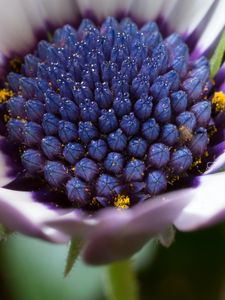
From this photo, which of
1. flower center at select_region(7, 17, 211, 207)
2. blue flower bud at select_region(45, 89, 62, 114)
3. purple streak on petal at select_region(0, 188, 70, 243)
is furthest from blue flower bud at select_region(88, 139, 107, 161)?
purple streak on petal at select_region(0, 188, 70, 243)

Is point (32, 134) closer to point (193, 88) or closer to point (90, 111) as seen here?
point (90, 111)

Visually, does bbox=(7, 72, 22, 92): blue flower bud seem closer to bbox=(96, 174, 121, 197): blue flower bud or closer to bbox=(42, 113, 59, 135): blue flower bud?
bbox=(42, 113, 59, 135): blue flower bud

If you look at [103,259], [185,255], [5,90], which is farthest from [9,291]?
[103,259]

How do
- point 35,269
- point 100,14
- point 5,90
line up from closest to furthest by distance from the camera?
point 5,90 < point 100,14 < point 35,269

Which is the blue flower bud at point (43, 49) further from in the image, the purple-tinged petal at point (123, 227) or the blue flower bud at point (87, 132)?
the purple-tinged petal at point (123, 227)

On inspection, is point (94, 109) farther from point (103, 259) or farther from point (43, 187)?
point (103, 259)

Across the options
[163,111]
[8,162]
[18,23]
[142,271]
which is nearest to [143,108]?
[163,111]

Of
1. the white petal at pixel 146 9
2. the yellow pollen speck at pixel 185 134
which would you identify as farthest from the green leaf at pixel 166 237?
the white petal at pixel 146 9
